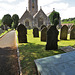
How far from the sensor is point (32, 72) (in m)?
3.13

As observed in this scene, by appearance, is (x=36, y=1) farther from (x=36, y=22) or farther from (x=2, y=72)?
(x=2, y=72)

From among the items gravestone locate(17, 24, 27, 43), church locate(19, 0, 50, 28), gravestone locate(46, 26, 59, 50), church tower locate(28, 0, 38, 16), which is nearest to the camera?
gravestone locate(46, 26, 59, 50)

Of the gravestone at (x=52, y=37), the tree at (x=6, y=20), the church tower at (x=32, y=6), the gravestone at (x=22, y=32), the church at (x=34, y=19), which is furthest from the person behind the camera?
the tree at (x=6, y=20)

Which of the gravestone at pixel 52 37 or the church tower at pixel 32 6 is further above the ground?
the church tower at pixel 32 6

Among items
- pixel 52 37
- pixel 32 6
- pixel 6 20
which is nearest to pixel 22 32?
pixel 52 37

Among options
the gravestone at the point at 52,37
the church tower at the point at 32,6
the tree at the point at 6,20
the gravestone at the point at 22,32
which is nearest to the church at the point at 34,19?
the church tower at the point at 32,6

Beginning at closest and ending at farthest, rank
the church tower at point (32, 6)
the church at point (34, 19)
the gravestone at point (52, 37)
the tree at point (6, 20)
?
the gravestone at point (52, 37)
the church at point (34, 19)
the church tower at point (32, 6)
the tree at point (6, 20)

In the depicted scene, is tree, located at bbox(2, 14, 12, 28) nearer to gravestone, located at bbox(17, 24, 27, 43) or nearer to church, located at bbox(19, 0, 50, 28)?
church, located at bbox(19, 0, 50, 28)

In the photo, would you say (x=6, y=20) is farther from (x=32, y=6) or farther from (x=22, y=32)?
(x=22, y=32)

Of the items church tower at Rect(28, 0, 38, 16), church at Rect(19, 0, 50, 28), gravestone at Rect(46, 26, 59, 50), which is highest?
church tower at Rect(28, 0, 38, 16)

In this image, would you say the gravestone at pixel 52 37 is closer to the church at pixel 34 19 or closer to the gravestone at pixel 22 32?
the gravestone at pixel 22 32

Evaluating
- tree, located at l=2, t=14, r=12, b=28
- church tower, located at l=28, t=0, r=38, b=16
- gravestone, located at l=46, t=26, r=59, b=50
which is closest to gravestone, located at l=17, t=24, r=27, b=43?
gravestone, located at l=46, t=26, r=59, b=50

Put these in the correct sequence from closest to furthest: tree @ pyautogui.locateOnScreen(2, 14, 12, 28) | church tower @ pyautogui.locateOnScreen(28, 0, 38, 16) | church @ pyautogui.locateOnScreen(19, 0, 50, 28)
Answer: church @ pyautogui.locateOnScreen(19, 0, 50, 28), church tower @ pyautogui.locateOnScreen(28, 0, 38, 16), tree @ pyautogui.locateOnScreen(2, 14, 12, 28)

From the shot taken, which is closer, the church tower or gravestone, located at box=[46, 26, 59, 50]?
gravestone, located at box=[46, 26, 59, 50]
